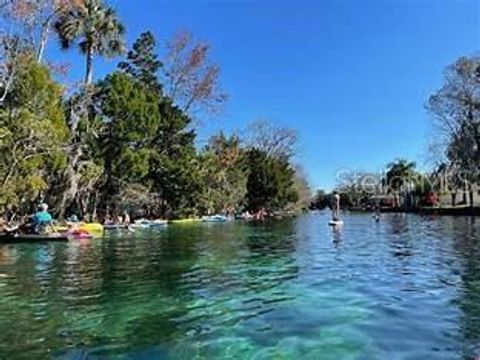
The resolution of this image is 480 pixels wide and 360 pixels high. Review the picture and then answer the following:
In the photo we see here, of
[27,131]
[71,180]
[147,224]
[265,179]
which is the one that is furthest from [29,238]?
[265,179]

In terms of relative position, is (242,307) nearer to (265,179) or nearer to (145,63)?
(145,63)

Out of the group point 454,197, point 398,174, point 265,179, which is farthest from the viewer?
point 398,174

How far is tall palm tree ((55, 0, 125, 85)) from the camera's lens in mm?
48625

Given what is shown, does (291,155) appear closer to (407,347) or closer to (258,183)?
(258,183)

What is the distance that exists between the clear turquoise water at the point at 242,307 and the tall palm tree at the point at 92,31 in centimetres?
3015

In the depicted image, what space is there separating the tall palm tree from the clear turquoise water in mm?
30150

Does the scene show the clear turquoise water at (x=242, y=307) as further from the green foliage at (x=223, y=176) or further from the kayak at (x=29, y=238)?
the green foliage at (x=223, y=176)

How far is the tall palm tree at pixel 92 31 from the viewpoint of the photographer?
4862 cm

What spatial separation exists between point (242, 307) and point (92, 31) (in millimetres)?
42610

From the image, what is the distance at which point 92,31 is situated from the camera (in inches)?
1977

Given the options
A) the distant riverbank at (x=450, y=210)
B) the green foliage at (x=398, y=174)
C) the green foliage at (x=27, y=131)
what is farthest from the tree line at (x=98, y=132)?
the green foliage at (x=398, y=174)

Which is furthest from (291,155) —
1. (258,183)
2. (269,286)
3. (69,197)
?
(269,286)

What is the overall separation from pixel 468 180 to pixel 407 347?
7611cm

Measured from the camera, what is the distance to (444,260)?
846 inches
